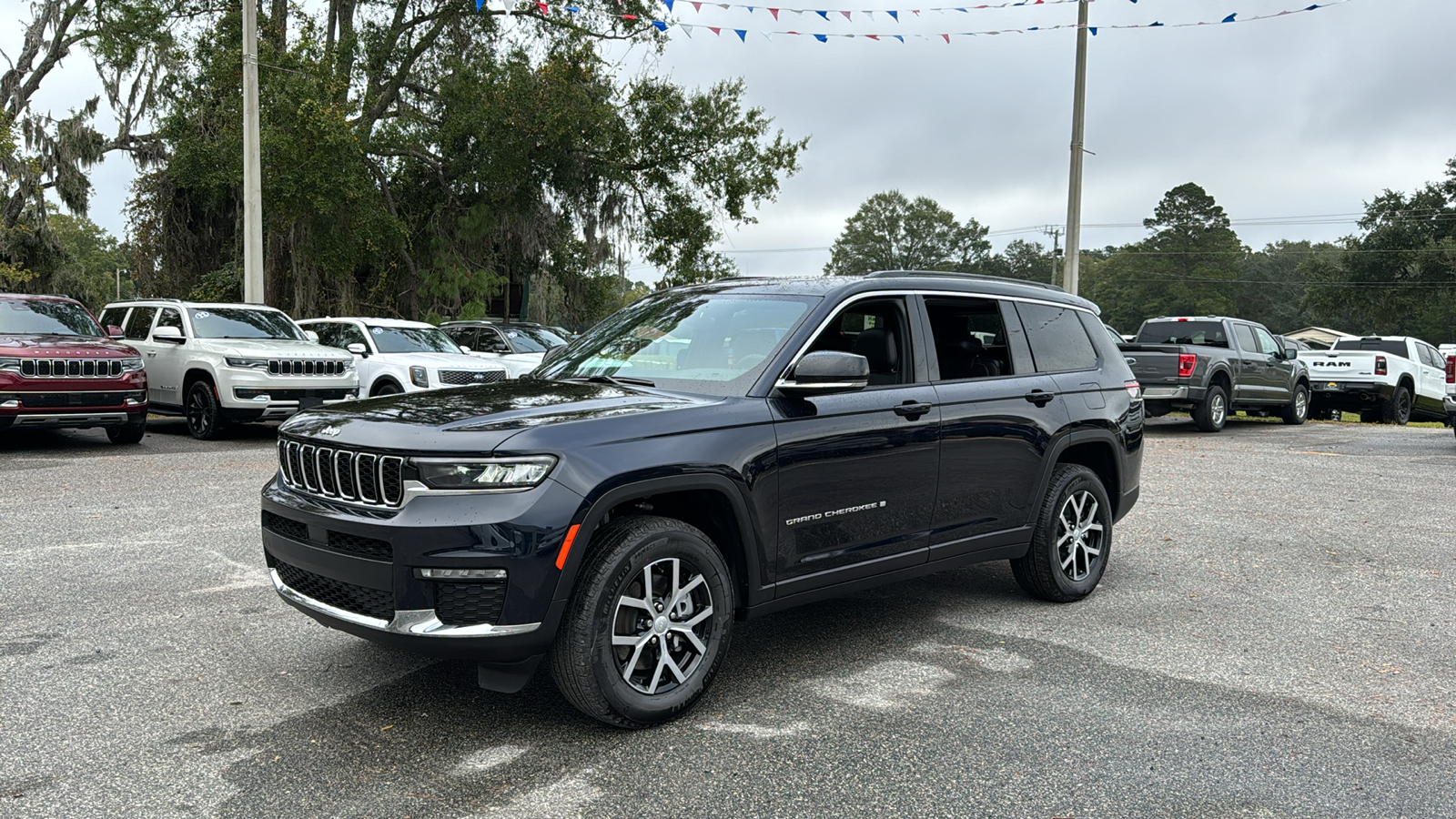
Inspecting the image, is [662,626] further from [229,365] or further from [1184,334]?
[1184,334]

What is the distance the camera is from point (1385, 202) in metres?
59.4

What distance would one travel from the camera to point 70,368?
1167cm

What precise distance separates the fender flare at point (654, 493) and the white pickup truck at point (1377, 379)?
65.9ft

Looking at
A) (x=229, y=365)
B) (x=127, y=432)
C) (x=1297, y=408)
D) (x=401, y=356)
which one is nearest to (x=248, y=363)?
(x=229, y=365)

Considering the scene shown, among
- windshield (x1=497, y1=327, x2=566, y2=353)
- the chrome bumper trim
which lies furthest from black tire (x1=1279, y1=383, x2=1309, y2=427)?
the chrome bumper trim

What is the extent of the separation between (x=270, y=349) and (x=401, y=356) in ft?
5.55

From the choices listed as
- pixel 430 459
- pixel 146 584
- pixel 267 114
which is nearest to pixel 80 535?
pixel 146 584

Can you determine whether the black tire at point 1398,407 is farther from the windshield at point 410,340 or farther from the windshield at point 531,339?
the windshield at point 410,340

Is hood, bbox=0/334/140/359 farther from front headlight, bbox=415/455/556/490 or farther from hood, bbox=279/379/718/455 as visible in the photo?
front headlight, bbox=415/455/556/490

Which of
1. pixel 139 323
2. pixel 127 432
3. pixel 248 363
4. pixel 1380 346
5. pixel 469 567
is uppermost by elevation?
pixel 1380 346

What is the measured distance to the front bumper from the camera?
3.57 meters

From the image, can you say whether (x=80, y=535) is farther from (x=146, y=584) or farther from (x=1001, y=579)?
(x=1001, y=579)

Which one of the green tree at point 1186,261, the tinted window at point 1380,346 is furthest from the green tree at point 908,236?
the tinted window at point 1380,346

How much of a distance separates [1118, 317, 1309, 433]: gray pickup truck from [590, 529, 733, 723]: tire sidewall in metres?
14.4
